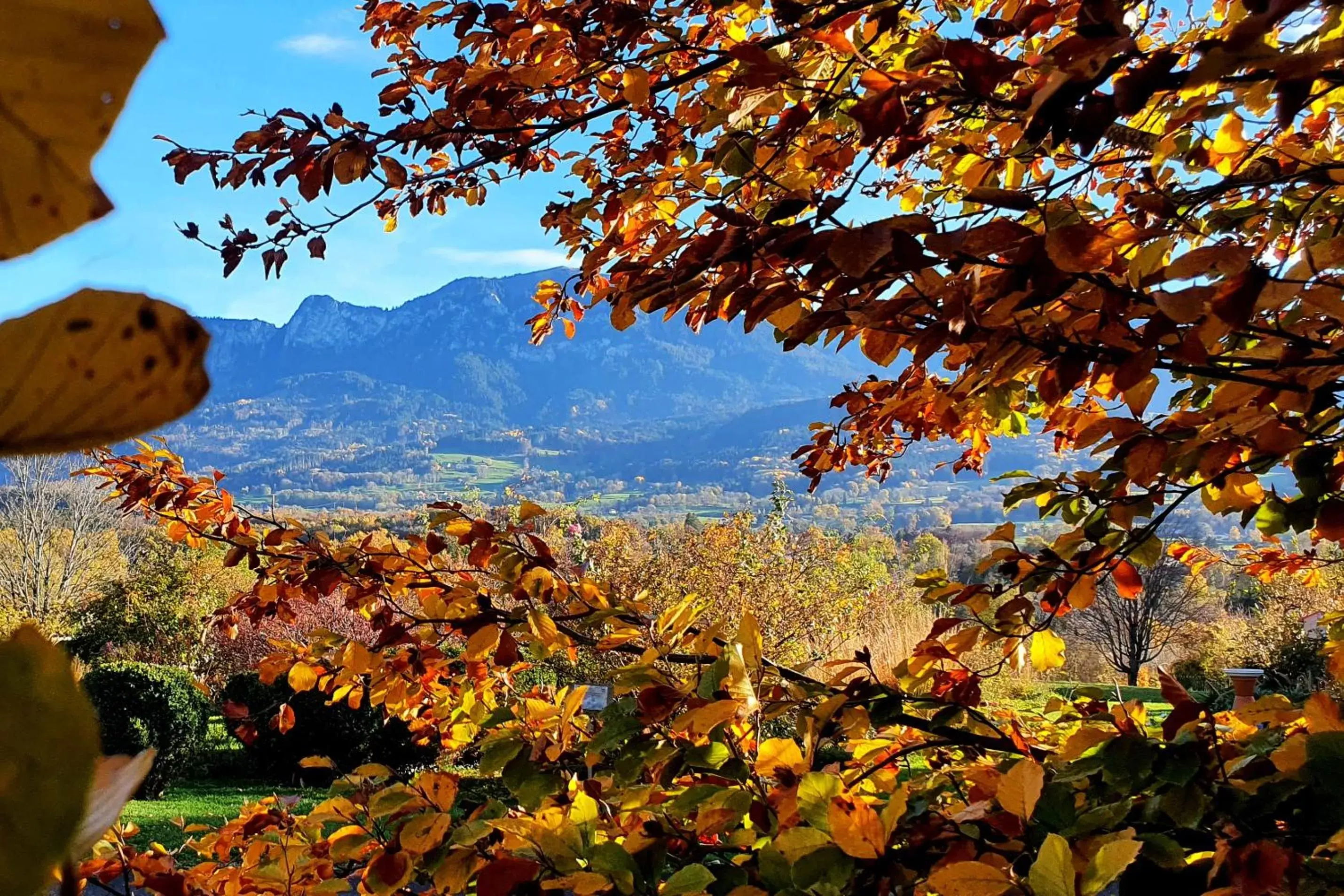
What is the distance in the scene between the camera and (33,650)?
0.10 meters

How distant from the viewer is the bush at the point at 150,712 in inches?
385

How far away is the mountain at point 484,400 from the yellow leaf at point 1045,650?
7226 centimetres

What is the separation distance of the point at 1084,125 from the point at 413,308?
126616 mm

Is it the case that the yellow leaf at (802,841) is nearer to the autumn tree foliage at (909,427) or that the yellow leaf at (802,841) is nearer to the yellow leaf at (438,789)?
the autumn tree foliage at (909,427)

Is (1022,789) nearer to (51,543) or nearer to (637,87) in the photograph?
(637,87)

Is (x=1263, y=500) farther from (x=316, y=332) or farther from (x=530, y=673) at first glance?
(x=316, y=332)

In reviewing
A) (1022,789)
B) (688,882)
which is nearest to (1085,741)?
(1022,789)

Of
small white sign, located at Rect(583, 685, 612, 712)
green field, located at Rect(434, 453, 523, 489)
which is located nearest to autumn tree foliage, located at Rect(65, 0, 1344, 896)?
small white sign, located at Rect(583, 685, 612, 712)

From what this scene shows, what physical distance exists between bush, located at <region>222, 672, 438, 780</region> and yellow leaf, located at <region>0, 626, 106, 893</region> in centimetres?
1029

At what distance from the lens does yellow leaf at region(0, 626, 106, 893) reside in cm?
10

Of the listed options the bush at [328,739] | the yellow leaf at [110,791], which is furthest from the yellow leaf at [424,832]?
the bush at [328,739]

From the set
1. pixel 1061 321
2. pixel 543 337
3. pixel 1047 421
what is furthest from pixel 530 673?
pixel 1061 321

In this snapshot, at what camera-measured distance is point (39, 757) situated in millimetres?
105

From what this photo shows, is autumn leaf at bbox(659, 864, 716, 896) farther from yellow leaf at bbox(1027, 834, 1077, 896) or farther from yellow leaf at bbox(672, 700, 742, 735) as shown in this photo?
yellow leaf at bbox(1027, 834, 1077, 896)
